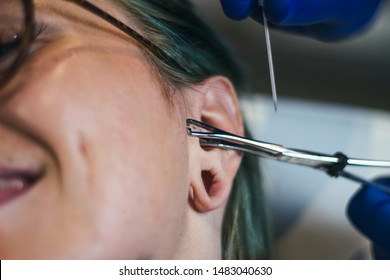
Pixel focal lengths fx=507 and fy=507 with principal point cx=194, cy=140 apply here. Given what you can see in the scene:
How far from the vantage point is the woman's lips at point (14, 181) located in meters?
0.61

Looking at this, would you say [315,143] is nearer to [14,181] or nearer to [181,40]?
[181,40]

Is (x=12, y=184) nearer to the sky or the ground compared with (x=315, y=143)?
nearer to the ground

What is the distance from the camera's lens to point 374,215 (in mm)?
965

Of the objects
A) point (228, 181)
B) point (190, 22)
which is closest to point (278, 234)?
point (228, 181)

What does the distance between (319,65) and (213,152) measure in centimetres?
82

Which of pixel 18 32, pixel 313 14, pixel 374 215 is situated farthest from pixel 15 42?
pixel 374 215

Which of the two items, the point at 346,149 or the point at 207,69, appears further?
the point at 346,149

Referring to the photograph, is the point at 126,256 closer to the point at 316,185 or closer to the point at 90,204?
the point at 90,204

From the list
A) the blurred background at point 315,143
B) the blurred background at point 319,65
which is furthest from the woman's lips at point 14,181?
the blurred background at point 319,65

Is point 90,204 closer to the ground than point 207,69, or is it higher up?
closer to the ground

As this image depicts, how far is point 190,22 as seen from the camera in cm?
85

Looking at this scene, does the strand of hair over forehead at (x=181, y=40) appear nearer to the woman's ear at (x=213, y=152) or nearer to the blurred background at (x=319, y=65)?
the woman's ear at (x=213, y=152)

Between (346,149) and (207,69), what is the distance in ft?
1.65

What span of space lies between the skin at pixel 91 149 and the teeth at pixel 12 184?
21 millimetres
